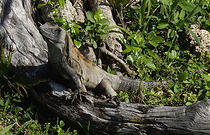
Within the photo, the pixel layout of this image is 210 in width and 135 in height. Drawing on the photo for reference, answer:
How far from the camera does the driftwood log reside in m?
3.16

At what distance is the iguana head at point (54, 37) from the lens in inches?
127

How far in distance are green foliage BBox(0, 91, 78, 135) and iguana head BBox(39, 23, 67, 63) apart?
0.97 meters

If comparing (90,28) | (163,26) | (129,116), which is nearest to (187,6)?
(163,26)

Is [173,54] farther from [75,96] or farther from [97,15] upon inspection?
[75,96]

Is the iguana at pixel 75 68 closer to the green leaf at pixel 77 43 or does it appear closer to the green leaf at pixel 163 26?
the green leaf at pixel 77 43

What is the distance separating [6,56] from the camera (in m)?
3.91

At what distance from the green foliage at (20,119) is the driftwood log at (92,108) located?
0.21 metres

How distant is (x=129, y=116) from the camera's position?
132 inches

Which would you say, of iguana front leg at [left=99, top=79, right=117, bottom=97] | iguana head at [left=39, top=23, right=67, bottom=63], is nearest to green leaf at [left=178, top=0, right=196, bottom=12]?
iguana front leg at [left=99, top=79, right=117, bottom=97]

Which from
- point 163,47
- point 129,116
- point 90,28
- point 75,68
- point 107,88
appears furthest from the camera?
point 163,47

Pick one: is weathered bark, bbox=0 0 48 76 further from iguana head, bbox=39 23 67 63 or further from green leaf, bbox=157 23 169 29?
green leaf, bbox=157 23 169 29

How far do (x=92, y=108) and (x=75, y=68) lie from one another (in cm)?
72

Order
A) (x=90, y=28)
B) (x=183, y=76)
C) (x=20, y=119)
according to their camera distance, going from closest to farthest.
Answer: (x=20, y=119) < (x=183, y=76) < (x=90, y=28)

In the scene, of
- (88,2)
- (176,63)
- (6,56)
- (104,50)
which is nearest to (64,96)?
(6,56)
